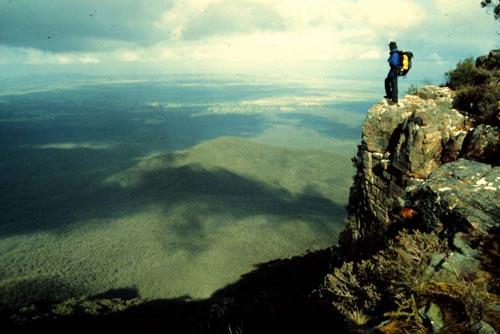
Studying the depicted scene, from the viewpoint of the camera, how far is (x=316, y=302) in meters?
9.20

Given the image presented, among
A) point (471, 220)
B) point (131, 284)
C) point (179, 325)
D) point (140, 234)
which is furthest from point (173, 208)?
point (471, 220)

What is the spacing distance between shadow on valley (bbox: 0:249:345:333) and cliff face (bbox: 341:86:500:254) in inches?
156

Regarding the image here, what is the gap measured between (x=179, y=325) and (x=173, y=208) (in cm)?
8735

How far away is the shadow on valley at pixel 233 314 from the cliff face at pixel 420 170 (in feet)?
13.0

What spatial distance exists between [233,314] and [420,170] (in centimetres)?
982

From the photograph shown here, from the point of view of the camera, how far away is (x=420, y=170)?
40.9 ft

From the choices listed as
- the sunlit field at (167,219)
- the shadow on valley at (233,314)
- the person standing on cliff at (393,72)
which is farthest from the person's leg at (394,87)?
the sunlit field at (167,219)

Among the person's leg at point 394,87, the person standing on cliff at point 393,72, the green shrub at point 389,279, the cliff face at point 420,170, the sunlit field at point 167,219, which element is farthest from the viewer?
the sunlit field at point 167,219

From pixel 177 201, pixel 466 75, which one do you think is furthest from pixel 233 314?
pixel 177 201

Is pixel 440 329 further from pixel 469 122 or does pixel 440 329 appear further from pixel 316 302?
pixel 469 122

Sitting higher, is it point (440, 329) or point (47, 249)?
point (440, 329)

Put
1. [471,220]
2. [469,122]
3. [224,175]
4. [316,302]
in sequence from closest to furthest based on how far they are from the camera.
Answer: [471,220] → [316,302] → [469,122] → [224,175]

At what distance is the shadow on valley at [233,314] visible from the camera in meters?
7.93

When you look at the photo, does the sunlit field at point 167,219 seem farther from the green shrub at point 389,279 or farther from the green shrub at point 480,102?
the green shrub at point 389,279
